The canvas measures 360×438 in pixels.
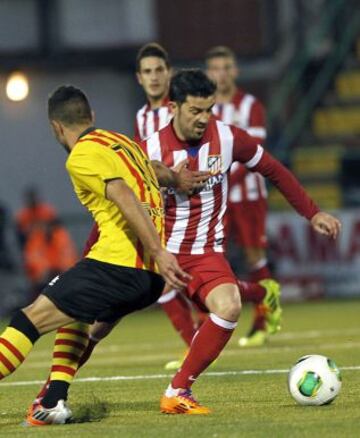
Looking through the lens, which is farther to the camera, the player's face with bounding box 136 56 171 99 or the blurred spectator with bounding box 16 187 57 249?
the blurred spectator with bounding box 16 187 57 249

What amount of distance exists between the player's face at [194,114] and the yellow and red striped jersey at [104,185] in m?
0.80

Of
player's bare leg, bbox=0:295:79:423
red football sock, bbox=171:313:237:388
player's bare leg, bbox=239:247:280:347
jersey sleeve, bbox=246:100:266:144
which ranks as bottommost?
player's bare leg, bbox=239:247:280:347

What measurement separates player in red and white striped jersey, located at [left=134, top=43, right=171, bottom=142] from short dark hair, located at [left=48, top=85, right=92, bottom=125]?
3388 millimetres

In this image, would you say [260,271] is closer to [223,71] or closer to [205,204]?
[223,71]

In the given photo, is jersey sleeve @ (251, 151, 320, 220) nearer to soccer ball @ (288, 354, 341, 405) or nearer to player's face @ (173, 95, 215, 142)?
player's face @ (173, 95, 215, 142)

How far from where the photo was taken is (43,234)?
71.3 ft

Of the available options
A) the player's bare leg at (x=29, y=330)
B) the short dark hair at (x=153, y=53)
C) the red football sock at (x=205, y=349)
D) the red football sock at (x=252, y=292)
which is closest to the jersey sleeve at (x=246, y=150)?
the red football sock at (x=205, y=349)

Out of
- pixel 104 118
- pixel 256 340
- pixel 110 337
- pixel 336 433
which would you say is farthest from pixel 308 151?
pixel 336 433

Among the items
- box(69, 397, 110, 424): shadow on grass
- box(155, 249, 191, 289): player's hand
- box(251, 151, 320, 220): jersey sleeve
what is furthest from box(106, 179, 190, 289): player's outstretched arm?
box(251, 151, 320, 220): jersey sleeve

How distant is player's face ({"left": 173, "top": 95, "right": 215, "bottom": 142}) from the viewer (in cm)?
908

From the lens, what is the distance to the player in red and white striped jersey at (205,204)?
874 centimetres

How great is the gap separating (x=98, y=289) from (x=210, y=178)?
152 cm

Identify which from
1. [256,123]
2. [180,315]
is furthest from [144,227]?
[256,123]

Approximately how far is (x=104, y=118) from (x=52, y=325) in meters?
16.4
